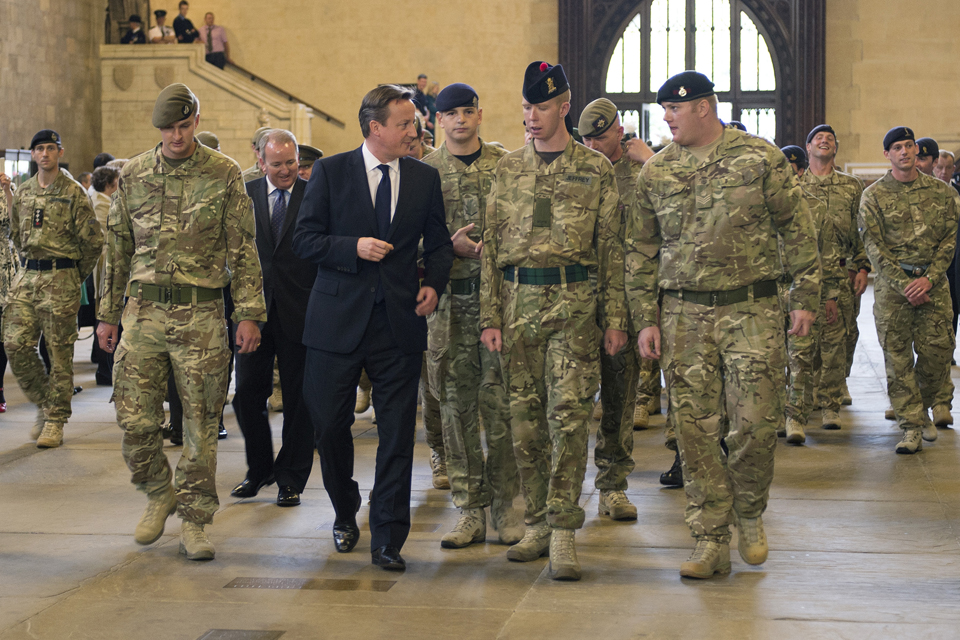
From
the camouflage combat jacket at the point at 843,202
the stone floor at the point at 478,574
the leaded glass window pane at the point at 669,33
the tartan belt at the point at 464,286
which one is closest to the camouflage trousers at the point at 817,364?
the camouflage combat jacket at the point at 843,202

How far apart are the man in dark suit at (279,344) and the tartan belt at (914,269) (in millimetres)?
3609

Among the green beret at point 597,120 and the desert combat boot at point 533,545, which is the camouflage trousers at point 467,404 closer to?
the desert combat boot at point 533,545

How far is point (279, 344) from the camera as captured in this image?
17.4ft

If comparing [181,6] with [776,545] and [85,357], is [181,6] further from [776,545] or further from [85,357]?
[776,545]

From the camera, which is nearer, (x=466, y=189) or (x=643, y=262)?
(x=643, y=262)

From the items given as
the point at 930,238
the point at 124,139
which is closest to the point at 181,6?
the point at 124,139

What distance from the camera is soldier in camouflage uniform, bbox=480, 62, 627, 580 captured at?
3.96 metres

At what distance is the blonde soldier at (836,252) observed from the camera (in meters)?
6.95

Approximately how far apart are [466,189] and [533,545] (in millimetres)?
1551

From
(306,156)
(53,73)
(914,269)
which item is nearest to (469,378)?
(306,156)

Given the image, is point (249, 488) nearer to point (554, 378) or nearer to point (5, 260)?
point (554, 378)

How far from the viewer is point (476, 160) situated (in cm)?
454

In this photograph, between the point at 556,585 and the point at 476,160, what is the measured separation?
6.08 feet

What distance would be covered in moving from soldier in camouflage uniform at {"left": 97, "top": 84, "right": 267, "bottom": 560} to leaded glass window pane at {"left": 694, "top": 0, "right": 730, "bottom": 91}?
19.1m
